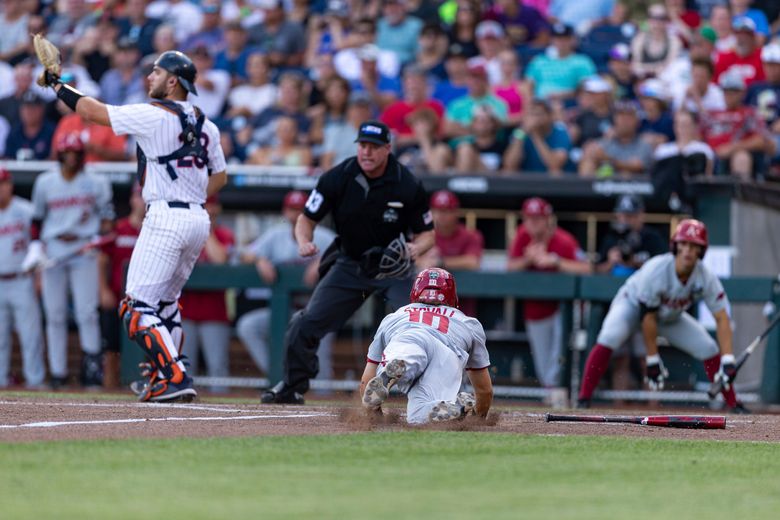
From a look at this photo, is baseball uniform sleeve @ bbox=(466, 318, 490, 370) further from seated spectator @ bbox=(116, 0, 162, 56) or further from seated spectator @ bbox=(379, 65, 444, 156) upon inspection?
seated spectator @ bbox=(116, 0, 162, 56)

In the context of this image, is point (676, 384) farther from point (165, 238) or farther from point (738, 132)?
point (165, 238)

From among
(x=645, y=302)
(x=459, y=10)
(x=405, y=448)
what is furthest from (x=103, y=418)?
(x=459, y=10)

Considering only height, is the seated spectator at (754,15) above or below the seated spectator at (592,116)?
above

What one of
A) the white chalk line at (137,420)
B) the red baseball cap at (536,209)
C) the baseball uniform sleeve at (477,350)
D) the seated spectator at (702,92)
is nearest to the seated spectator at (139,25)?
the red baseball cap at (536,209)

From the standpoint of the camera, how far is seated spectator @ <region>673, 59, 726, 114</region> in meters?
→ 14.2

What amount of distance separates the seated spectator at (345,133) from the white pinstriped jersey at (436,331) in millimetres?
6745

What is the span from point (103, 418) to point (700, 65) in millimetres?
8468

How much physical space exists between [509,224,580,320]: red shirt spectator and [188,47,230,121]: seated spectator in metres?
4.05

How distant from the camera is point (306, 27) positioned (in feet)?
55.4

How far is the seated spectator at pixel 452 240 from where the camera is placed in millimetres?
13211

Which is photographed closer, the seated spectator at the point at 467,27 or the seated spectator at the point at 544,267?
the seated spectator at the point at 544,267

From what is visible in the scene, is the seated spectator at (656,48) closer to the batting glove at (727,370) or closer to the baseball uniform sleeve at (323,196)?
the batting glove at (727,370)

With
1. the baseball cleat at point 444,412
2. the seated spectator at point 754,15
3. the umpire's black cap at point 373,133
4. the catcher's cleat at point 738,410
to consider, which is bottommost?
the catcher's cleat at point 738,410

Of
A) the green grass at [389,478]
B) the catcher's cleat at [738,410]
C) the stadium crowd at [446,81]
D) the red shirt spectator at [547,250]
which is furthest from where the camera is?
the stadium crowd at [446,81]
